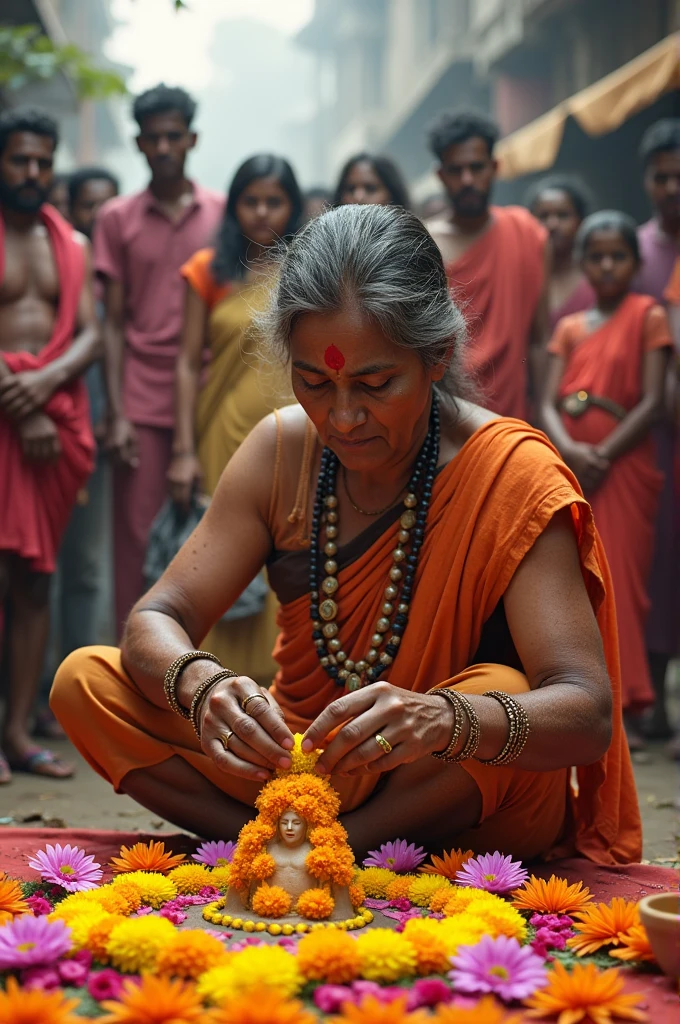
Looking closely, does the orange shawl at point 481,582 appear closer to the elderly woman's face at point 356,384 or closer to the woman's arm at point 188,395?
the elderly woman's face at point 356,384

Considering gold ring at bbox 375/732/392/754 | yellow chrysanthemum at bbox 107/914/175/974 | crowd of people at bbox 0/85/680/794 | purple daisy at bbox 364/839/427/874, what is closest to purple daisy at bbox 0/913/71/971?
yellow chrysanthemum at bbox 107/914/175/974

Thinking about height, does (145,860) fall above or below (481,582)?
below

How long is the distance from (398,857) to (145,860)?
0.59 m

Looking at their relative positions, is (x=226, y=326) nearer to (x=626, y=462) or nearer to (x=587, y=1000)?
(x=626, y=462)

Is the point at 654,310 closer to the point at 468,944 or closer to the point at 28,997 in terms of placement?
the point at 468,944

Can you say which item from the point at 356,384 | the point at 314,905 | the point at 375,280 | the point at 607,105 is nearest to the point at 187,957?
the point at 314,905

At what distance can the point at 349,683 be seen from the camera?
3.22 metres

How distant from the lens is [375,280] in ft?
9.71

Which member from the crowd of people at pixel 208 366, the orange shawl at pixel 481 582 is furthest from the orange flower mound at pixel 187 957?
the crowd of people at pixel 208 366

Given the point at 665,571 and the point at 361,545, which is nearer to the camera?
the point at 361,545

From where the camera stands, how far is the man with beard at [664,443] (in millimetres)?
6242

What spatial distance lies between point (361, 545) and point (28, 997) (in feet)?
4.95

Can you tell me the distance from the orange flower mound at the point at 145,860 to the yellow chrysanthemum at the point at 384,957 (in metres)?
0.85

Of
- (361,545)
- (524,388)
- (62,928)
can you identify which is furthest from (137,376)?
(62,928)
